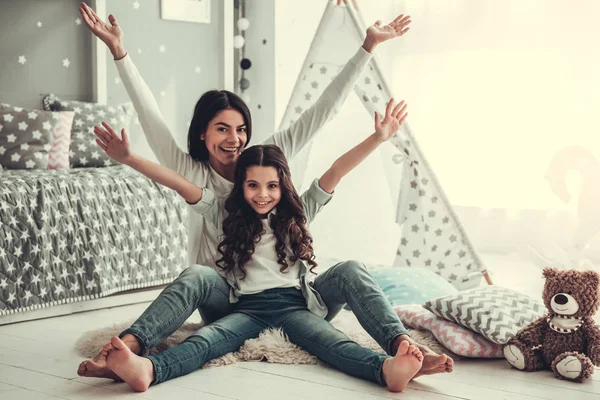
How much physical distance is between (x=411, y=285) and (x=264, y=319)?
0.78m

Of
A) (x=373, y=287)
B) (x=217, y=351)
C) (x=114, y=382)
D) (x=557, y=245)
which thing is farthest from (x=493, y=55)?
(x=114, y=382)

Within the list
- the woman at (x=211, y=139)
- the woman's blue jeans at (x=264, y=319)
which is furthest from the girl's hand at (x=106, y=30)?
the woman's blue jeans at (x=264, y=319)

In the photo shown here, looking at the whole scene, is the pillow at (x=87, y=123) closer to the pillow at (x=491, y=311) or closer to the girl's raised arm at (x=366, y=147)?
the girl's raised arm at (x=366, y=147)

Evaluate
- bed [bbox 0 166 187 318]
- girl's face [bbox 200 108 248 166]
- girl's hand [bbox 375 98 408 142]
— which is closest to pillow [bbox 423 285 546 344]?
girl's hand [bbox 375 98 408 142]

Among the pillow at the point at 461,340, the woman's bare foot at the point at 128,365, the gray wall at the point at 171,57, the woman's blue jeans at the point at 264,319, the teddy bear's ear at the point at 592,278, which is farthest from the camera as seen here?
the gray wall at the point at 171,57

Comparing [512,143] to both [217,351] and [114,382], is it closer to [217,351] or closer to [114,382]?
[217,351]

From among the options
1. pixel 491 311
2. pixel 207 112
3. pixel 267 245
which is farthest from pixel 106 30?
pixel 491 311

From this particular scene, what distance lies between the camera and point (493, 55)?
391 cm

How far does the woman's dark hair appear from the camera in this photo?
2.41 meters

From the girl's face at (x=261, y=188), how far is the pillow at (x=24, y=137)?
1.50 metres

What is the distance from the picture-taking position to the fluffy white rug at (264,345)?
2189 mm

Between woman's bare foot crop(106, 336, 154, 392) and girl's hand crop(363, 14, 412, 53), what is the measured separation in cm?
122

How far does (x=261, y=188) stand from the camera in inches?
88.3

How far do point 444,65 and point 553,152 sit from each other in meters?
0.72
